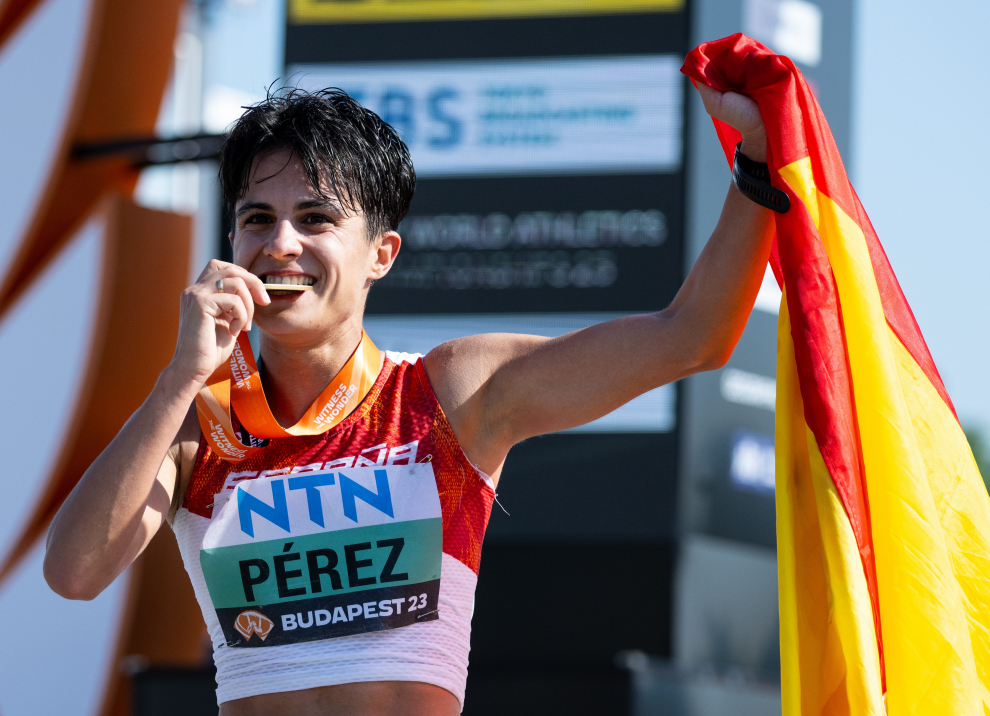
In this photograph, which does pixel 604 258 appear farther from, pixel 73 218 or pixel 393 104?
pixel 73 218

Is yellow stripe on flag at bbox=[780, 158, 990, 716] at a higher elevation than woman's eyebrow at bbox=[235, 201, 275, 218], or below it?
below

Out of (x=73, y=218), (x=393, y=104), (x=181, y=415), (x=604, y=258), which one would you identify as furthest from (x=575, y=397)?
(x=73, y=218)

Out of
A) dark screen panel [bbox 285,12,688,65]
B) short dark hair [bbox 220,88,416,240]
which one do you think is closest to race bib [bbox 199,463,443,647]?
short dark hair [bbox 220,88,416,240]

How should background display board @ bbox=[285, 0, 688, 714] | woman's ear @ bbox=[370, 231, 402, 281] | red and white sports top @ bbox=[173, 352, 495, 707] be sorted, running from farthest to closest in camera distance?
background display board @ bbox=[285, 0, 688, 714] → woman's ear @ bbox=[370, 231, 402, 281] → red and white sports top @ bbox=[173, 352, 495, 707]

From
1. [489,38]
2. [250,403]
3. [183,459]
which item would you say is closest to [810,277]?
[250,403]

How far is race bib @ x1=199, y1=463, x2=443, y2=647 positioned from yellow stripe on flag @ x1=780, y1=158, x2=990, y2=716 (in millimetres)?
747

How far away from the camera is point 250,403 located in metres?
Answer: 1.94

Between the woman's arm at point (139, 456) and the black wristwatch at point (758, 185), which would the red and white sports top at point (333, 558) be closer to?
the woman's arm at point (139, 456)

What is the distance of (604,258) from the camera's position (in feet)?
A: 18.6

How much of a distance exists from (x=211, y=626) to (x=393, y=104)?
4.25 meters

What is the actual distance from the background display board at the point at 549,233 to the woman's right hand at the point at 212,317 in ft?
12.1

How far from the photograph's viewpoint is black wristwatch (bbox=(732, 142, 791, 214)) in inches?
76.9

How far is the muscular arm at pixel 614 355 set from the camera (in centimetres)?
192

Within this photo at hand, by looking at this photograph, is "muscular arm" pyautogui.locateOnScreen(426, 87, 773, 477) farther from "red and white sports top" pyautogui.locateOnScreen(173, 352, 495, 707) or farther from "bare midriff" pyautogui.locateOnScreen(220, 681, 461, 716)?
"bare midriff" pyautogui.locateOnScreen(220, 681, 461, 716)
